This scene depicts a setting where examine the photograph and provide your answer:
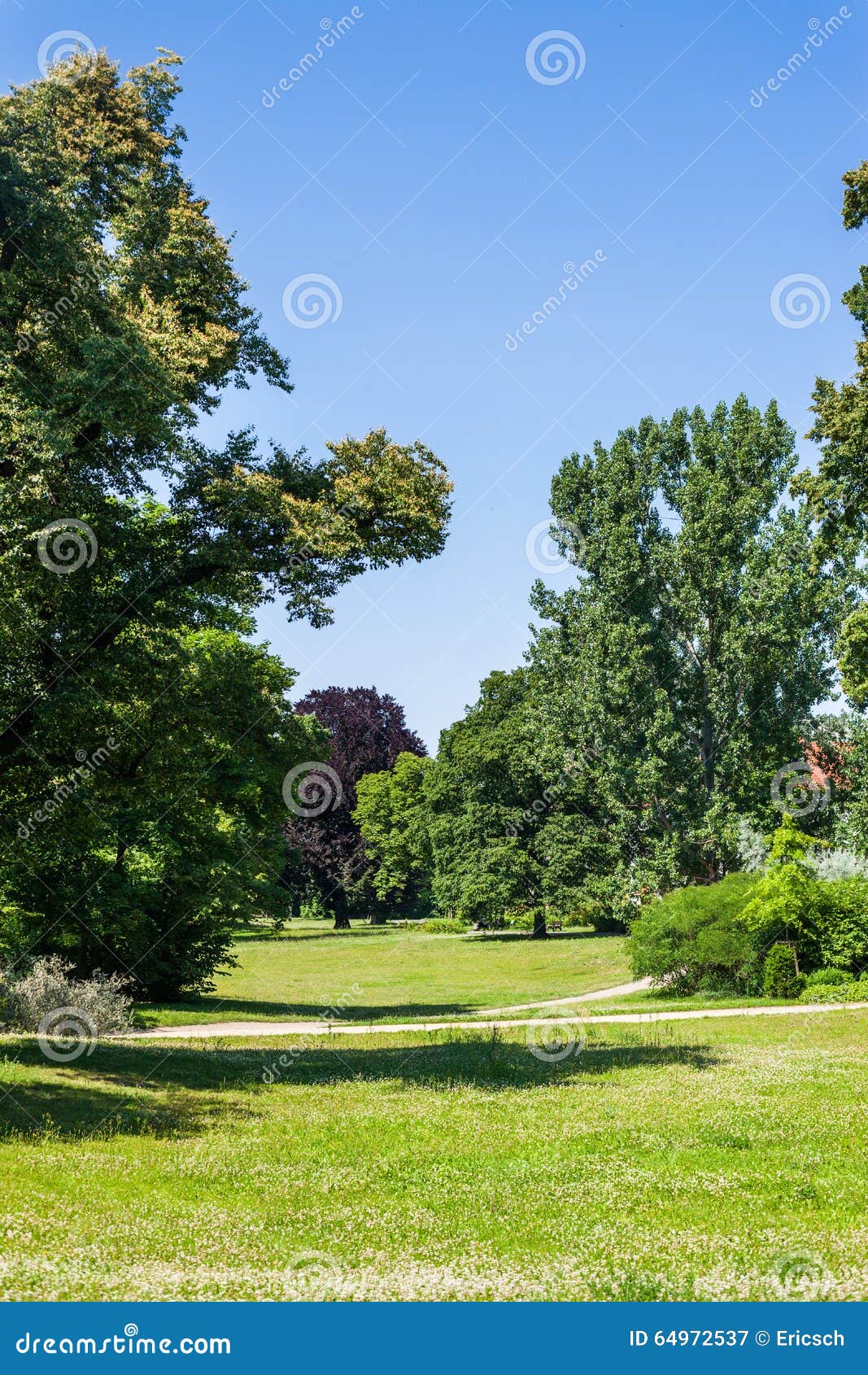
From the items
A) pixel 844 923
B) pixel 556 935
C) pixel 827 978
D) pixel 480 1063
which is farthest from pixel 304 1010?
pixel 556 935

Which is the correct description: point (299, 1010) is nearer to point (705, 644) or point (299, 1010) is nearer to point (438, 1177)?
point (705, 644)

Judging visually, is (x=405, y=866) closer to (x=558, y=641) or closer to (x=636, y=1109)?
(x=558, y=641)

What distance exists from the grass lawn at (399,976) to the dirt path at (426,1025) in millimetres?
1560

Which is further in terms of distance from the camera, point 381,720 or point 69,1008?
point 381,720

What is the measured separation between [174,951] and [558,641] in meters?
20.8

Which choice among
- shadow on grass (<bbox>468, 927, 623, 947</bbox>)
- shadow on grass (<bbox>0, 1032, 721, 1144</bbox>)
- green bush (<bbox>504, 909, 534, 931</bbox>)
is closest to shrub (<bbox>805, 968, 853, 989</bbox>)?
shadow on grass (<bbox>0, 1032, 721, 1144</bbox>)

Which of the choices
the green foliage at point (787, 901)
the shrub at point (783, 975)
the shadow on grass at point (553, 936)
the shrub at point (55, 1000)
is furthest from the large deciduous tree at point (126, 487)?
the shadow on grass at point (553, 936)

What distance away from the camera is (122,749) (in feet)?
50.1

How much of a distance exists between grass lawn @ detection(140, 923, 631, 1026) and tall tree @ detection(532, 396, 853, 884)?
276 inches

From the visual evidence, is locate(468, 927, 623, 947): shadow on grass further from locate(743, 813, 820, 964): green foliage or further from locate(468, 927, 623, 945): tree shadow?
locate(743, 813, 820, 964): green foliage

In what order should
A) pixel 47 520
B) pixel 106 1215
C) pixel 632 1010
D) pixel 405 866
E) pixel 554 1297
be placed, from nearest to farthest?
pixel 554 1297 → pixel 106 1215 → pixel 47 520 → pixel 632 1010 → pixel 405 866

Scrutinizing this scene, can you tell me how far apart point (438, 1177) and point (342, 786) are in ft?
243

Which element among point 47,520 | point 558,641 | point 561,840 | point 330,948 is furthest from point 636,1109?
point 330,948

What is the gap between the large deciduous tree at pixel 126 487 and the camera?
1352cm
